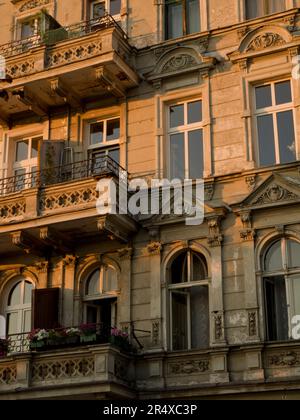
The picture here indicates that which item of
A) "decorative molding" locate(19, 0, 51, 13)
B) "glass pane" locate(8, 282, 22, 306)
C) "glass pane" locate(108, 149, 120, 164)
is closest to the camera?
"glass pane" locate(8, 282, 22, 306)

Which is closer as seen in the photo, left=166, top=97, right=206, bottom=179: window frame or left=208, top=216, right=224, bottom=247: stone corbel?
left=208, top=216, right=224, bottom=247: stone corbel

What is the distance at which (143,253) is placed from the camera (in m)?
17.9

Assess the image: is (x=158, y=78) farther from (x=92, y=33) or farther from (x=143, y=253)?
(x=143, y=253)

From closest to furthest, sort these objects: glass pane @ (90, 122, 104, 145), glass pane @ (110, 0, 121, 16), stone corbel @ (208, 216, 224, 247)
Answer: stone corbel @ (208, 216, 224, 247)
glass pane @ (90, 122, 104, 145)
glass pane @ (110, 0, 121, 16)

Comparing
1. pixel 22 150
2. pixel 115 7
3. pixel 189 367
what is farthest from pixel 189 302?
pixel 115 7

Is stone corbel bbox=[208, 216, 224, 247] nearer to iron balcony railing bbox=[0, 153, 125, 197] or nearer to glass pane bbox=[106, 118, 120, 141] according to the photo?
iron balcony railing bbox=[0, 153, 125, 197]

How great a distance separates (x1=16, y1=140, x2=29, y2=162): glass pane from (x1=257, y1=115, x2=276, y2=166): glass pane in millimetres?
6431

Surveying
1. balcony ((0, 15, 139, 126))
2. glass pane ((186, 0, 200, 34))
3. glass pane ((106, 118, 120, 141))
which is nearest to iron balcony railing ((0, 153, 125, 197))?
glass pane ((106, 118, 120, 141))

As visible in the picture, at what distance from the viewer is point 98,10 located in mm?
21422

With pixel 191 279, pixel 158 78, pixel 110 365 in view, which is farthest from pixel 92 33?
pixel 110 365

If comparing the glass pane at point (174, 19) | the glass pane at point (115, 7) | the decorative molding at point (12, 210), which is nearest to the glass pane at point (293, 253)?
the decorative molding at point (12, 210)

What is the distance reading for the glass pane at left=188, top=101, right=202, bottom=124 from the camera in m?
18.9

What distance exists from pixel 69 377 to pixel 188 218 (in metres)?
4.45

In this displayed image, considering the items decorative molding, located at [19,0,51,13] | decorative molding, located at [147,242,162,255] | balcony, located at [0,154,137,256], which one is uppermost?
decorative molding, located at [19,0,51,13]
